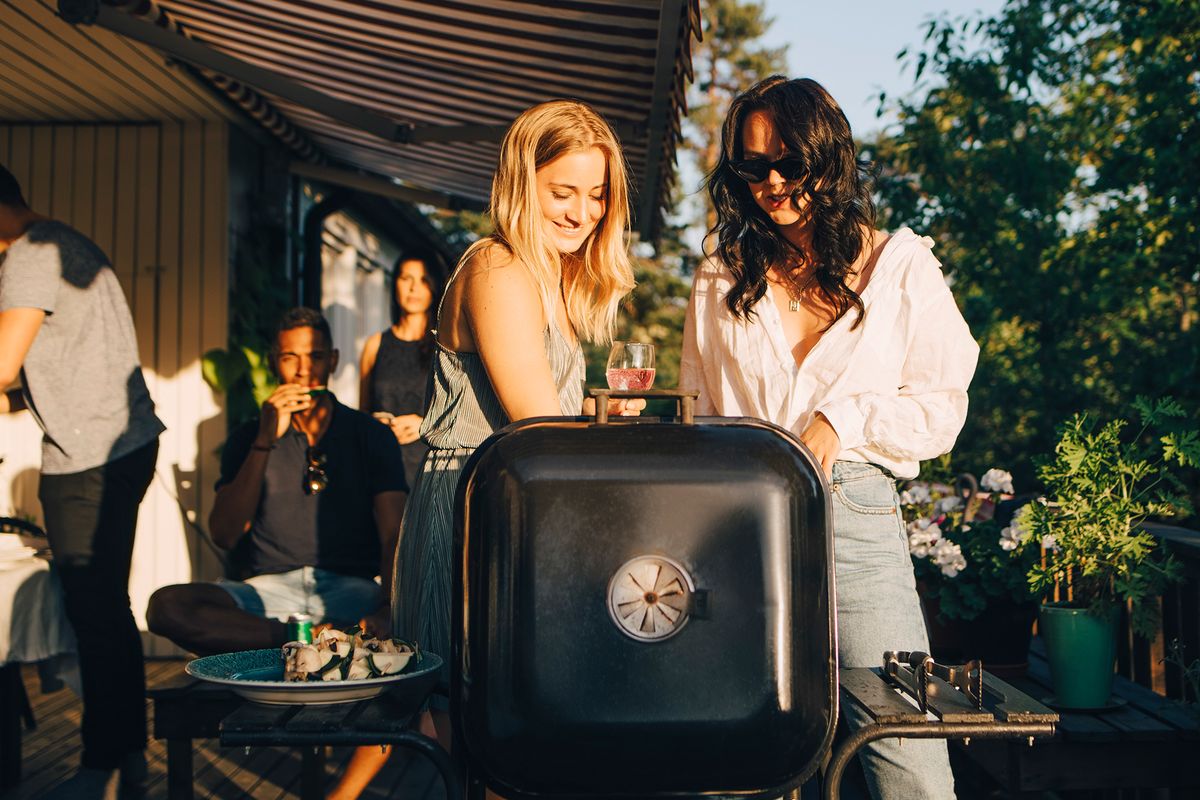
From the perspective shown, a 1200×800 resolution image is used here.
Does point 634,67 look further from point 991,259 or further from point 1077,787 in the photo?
point 991,259

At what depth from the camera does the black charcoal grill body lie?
1.25 meters

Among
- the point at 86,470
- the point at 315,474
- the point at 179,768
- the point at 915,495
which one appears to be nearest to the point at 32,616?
the point at 86,470

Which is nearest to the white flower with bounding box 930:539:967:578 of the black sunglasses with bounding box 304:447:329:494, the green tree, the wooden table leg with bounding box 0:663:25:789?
the black sunglasses with bounding box 304:447:329:494

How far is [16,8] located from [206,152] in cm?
174

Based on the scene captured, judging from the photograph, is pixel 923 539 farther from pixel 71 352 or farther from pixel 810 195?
pixel 71 352

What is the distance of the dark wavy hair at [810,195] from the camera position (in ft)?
6.31

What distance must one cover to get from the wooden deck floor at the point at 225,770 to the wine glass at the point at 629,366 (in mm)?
2209

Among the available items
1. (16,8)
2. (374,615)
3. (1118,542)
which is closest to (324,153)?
(16,8)

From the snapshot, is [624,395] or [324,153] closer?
[624,395]

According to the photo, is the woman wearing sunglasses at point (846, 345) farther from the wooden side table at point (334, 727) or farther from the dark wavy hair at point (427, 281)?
the dark wavy hair at point (427, 281)

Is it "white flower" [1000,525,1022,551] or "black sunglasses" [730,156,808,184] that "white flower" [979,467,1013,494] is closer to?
"white flower" [1000,525,1022,551]

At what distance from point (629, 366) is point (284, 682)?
0.69 m

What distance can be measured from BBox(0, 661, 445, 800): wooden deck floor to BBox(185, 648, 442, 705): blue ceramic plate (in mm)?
1989

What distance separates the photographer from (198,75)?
506 cm
